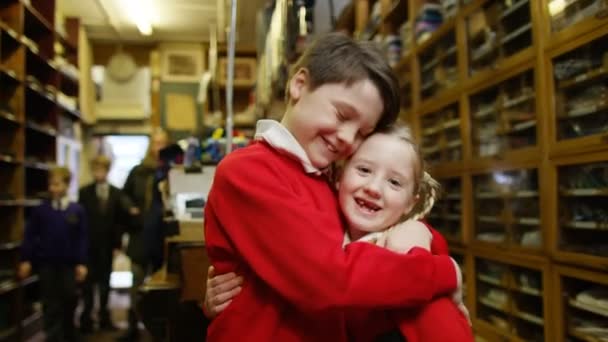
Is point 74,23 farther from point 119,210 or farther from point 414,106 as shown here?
point 414,106

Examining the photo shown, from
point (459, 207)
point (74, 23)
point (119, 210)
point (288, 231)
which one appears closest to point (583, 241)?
point (459, 207)

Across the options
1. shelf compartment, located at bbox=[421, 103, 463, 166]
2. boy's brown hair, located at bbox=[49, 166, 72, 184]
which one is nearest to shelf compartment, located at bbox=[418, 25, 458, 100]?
shelf compartment, located at bbox=[421, 103, 463, 166]

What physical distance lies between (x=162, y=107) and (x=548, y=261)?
16.2 feet

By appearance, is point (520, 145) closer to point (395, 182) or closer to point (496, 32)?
point (496, 32)

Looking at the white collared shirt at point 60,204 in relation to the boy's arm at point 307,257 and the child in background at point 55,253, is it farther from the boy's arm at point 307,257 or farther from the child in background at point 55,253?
the boy's arm at point 307,257

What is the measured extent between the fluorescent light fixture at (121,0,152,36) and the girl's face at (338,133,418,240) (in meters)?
5.60

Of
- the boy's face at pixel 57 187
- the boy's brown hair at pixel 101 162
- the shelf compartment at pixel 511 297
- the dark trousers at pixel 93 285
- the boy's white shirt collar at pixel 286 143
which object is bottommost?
the dark trousers at pixel 93 285

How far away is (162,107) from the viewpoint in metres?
6.23

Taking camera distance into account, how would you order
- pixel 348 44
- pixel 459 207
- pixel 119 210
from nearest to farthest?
pixel 348 44 → pixel 459 207 → pixel 119 210

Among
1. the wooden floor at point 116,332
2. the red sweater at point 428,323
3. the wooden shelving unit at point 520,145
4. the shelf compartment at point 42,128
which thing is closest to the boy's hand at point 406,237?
the red sweater at point 428,323

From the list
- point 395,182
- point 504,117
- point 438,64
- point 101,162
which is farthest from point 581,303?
point 101,162

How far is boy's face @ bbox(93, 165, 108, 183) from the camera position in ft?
15.4

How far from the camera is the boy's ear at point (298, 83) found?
3.73ft

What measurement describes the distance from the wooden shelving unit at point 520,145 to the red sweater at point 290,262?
109cm
